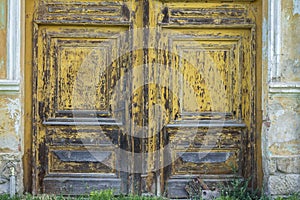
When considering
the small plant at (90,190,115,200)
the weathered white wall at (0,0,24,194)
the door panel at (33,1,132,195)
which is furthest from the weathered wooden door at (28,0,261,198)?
the small plant at (90,190,115,200)

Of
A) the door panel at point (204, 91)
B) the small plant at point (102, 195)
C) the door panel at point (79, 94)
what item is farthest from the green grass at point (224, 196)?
the door panel at point (79, 94)

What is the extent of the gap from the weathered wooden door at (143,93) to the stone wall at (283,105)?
0.27 meters

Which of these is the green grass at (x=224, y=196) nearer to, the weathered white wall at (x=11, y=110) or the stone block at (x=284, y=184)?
the stone block at (x=284, y=184)

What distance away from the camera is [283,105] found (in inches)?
168

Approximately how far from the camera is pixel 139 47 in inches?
178

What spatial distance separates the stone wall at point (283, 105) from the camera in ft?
14.0

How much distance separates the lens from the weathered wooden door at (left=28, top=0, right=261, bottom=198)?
177 inches

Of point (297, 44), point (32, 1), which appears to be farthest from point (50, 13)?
point (297, 44)

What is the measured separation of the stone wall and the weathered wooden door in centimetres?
27

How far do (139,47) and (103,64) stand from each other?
15.1 inches

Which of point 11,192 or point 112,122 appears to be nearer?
point 11,192

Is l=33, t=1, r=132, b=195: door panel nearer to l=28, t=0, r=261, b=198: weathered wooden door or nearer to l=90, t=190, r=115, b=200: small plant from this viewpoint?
l=28, t=0, r=261, b=198: weathered wooden door

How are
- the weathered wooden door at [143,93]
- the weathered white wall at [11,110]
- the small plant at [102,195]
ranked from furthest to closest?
1. the weathered wooden door at [143,93]
2. the weathered white wall at [11,110]
3. the small plant at [102,195]

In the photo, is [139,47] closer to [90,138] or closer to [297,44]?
[90,138]
